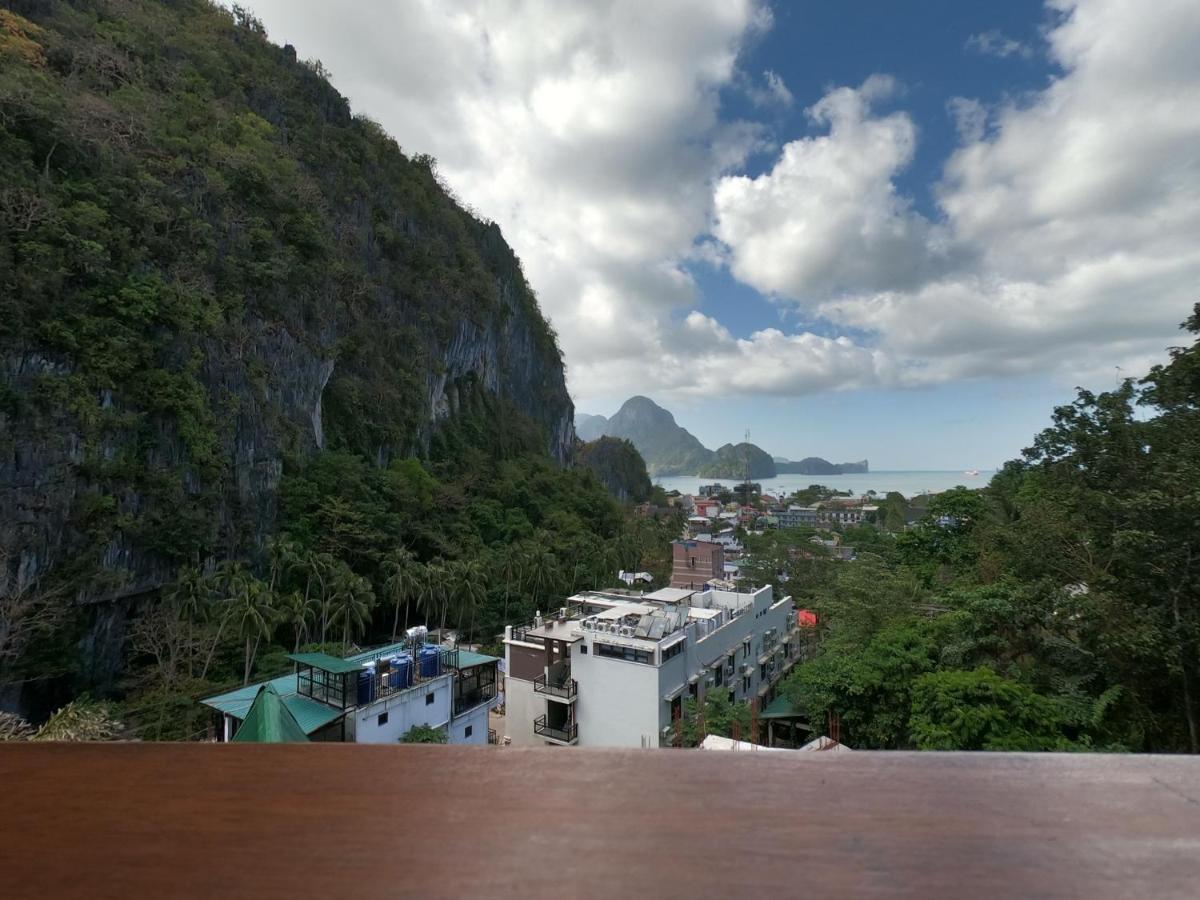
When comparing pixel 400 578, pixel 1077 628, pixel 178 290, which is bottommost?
pixel 400 578

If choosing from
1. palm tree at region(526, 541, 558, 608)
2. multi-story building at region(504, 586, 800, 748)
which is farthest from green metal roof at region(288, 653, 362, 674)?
palm tree at region(526, 541, 558, 608)

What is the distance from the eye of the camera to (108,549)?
9.55 metres

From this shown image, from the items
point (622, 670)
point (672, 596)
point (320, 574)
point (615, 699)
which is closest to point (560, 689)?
point (615, 699)

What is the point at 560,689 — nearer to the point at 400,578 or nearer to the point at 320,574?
the point at 400,578

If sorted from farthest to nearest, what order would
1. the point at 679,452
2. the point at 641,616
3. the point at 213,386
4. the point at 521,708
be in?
the point at 679,452, the point at 213,386, the point at 521,708, the point at 641,616

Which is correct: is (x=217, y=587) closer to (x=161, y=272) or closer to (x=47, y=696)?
(x=47, y=696)

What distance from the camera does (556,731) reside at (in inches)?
348

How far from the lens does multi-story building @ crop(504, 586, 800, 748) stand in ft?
27.7

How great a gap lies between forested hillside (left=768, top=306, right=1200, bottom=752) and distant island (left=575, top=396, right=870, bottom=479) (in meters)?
103

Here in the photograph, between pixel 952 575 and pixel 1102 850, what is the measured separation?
14981mm

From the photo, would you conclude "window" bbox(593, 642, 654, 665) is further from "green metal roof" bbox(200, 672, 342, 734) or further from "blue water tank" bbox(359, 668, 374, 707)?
"green metal roof" bbox(200, 672, 342, 734)

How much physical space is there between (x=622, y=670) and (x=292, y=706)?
449 centimetres

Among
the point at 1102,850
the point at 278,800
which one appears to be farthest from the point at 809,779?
the point at 278,800

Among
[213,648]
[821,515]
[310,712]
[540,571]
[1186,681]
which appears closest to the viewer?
[1186,681]
